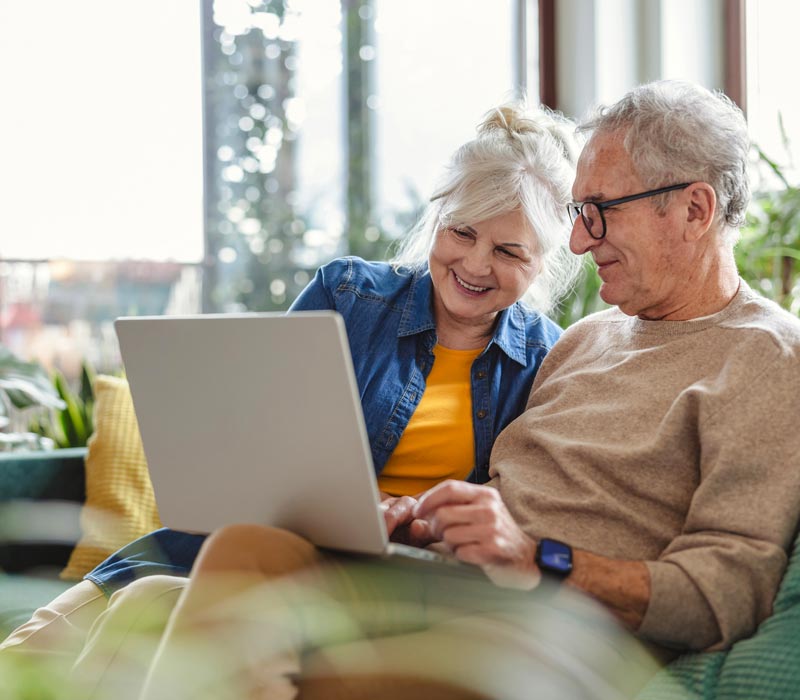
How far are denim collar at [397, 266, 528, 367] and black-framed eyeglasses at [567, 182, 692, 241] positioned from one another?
32 centimetres

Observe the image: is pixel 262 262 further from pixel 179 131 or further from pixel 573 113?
pixel 573 113

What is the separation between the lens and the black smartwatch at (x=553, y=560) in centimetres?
131

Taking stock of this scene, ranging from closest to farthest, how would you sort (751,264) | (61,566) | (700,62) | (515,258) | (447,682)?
1. (447,682)
2. (515,258)
3. (61,566)
4. (751,264)
5. (700,62)

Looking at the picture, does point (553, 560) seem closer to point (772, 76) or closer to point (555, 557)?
point (555, 557)

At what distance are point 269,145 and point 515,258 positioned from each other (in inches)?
104

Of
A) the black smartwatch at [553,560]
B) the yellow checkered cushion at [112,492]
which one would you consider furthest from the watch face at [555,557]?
the yellow checkered cushion at [112,492]

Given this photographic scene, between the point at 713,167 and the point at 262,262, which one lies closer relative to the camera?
the point at 713,167

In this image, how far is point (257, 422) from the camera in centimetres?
125

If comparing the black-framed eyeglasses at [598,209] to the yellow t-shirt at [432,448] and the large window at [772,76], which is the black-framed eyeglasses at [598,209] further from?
the large window at [772,76]

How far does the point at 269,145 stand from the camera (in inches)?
168

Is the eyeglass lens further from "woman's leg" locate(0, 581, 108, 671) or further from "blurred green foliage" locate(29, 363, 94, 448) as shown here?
"blurred green foliage" locate(29, 363, 94, 448)

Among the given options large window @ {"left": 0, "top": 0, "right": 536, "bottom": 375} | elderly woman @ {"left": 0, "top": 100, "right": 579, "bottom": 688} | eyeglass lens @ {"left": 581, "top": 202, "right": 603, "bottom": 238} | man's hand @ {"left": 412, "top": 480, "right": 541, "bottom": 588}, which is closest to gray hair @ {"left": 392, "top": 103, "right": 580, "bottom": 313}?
elderly woman @ {"left": 0, "top": 100, "right": 579, "bottom": 688}

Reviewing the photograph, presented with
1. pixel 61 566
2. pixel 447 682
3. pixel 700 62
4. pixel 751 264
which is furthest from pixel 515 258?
pixel 700 62

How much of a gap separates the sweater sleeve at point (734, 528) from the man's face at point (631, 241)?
0.85ft
